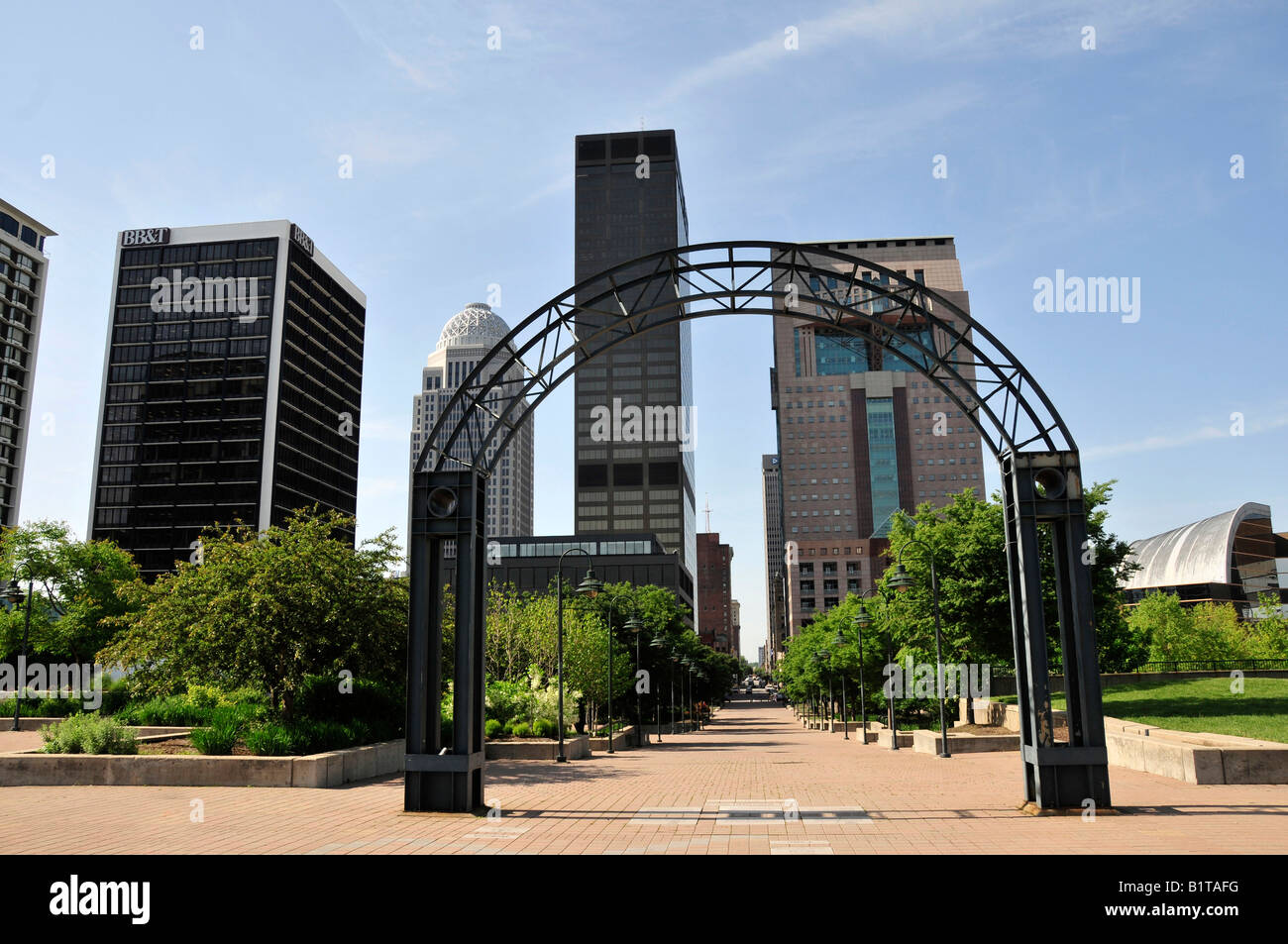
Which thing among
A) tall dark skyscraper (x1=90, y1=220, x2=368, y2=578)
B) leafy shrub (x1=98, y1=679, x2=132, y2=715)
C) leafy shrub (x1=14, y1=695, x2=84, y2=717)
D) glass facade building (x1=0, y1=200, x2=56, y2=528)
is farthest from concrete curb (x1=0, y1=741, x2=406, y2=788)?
glass facade building (x1=0, y1=200, x2=56, y2=528)

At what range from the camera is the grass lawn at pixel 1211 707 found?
19.9 m

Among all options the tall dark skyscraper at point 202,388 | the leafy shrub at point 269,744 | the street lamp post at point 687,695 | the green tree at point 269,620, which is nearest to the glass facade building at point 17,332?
the tall dark skyscraper at point 202,388

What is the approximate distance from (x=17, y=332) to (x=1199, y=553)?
14878 cm

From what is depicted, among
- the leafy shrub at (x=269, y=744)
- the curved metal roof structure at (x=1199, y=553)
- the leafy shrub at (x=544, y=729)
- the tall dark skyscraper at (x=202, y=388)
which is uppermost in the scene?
the tall dark skyscraper at (x=202, y=388)

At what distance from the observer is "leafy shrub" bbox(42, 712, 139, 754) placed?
641 inches

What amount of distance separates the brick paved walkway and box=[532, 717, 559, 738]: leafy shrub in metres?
7.56

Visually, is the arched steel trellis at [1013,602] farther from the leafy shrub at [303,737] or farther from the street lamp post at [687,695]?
the street lamp post at [687,695]

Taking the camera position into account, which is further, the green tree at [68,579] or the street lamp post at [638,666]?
the green tree at [68,579]

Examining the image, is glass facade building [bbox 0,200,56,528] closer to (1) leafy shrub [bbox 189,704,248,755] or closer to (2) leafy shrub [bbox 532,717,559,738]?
(2) leafy shrub [bbox 532,717,559,738]

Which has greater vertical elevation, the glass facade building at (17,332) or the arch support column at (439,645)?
the glass facade building at (17,332)

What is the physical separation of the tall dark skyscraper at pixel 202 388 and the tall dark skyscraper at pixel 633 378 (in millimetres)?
59735

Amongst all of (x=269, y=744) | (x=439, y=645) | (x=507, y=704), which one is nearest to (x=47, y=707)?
(x=507, y=704)

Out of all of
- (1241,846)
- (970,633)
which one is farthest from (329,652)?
(970,633)

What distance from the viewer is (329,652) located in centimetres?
1830
